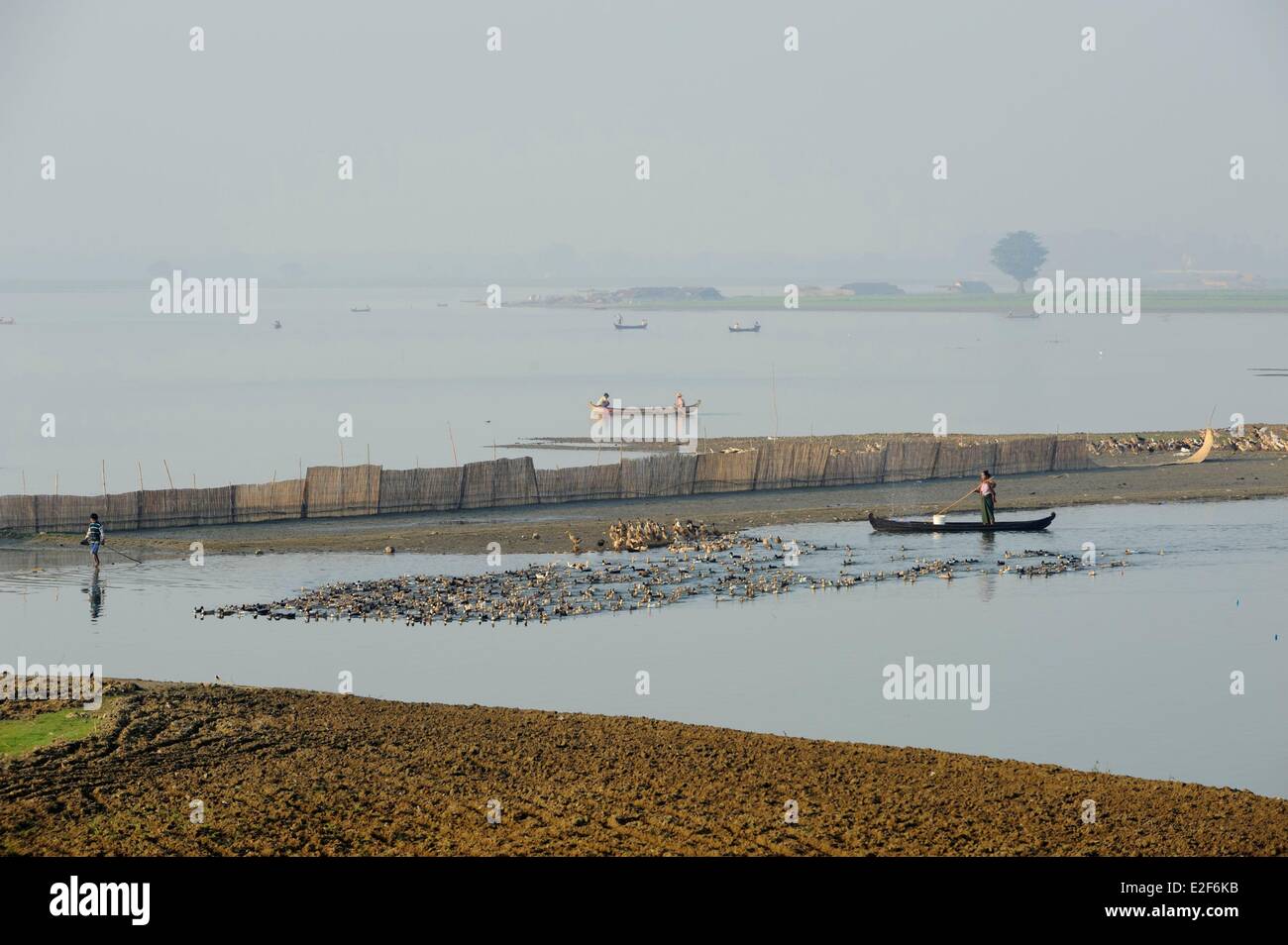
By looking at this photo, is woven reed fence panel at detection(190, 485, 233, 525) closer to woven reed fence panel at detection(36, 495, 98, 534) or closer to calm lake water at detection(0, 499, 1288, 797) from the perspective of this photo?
woven reed fence panel at detection(36, 495, 98, 534)

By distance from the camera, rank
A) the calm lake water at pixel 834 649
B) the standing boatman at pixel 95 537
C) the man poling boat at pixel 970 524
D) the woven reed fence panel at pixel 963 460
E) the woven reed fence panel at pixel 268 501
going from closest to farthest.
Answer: the calm lake water at pixel 834 649
the standing boatman at pixel 95 537
the man poling boat at pixel 970 524
the woven reed fence panel at pixel 268 501
the woven reed fence panel at pixel 963 460

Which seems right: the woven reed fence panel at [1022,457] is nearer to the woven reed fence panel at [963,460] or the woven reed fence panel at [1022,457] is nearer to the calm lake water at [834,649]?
the woven reed fence panel at [963,460]

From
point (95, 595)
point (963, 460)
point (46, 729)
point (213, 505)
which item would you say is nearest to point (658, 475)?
point (963, 460)

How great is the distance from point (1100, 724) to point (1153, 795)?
6906 millimetres

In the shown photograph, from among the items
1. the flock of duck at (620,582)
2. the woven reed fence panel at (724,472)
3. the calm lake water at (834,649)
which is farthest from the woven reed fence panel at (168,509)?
the woven reed fence panel at (724,472)

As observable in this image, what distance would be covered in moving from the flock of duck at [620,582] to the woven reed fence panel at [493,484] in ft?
26.1

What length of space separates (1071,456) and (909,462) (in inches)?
292

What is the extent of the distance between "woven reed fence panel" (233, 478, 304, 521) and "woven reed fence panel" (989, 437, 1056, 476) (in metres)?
25.4

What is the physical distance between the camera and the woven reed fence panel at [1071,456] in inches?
2411

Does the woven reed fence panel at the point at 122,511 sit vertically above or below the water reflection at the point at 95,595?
above

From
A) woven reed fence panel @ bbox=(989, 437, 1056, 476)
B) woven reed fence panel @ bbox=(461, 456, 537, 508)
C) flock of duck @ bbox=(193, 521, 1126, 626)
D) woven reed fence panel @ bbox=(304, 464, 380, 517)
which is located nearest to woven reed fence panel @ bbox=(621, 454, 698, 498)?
woven reed fence panel @ bbox=(461, 456, 537, 508)

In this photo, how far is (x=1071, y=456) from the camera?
61.7 m

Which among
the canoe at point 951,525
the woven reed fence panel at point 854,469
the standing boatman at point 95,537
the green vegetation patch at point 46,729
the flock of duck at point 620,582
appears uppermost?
the woven reed fence panel at point 854,469
